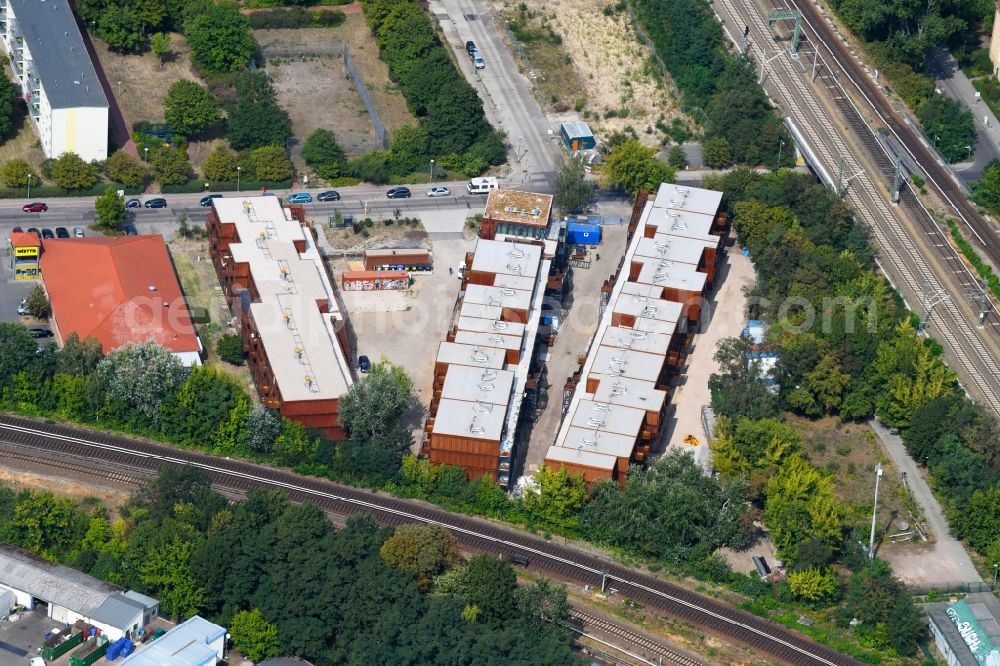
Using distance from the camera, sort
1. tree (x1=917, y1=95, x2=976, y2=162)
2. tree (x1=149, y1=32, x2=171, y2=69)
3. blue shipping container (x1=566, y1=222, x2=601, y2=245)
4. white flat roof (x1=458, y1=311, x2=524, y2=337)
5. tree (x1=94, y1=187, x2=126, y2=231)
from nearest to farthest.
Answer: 1. white flat roof (x1=458, y1=311, x2=524, y2=337)
2. tree (x1=94, y1=187, x2=126, y2=231)
3. blue shipping container (x1=566, y1=222, x2=601, y2=245)
4. tree (x1=917, y1=95, x2=976, y2=162)
5. tree (x1=149, y1=32, x2=171, y2=69)

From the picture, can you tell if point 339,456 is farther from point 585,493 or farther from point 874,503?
point 874,503

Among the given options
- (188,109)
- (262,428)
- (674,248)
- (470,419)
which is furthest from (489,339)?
(188,109)

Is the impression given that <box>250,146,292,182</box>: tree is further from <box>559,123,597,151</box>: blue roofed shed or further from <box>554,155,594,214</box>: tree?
<box>559,123,597,151</box>: blue roofed shed

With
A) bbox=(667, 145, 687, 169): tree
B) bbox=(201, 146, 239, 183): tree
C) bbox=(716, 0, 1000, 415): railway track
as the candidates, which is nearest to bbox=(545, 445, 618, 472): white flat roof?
bbox=(716, 0, 1000, 415): railway track

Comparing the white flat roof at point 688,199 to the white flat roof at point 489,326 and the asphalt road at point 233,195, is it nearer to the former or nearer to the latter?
the asphalt road at point 233,195

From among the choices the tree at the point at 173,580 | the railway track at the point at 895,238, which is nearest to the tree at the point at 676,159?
the railway track at the point at 895,238

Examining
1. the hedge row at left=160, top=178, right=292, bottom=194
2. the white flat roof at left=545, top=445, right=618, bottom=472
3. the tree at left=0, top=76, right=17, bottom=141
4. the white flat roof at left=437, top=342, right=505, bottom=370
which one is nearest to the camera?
the white flat roof at left=545, top=445, right=618, bottom=472
